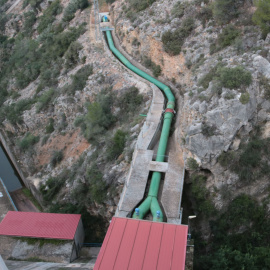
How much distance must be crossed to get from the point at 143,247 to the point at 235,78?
13.3 m

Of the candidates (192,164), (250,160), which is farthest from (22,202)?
(250,160)

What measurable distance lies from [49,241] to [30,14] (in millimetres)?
48064

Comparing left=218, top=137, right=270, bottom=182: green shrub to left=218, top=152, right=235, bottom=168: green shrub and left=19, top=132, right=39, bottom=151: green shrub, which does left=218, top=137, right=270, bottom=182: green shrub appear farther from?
left=19, top=132, right=39, bottom=151: green shrub

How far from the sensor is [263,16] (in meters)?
25.8

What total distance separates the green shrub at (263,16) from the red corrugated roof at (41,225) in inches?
870

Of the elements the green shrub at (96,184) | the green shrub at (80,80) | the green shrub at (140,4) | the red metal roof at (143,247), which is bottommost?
the green shrub at (96,184)

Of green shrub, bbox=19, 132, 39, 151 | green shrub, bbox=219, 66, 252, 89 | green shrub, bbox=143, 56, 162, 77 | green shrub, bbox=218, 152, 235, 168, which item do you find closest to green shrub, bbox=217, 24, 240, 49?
green shrub, bbox=219, 66, 252, 89

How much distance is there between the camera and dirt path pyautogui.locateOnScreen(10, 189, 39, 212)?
35469mm

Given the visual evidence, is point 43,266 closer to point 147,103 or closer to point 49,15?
point 147,103

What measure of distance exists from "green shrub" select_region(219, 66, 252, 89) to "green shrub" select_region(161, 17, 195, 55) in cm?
1112

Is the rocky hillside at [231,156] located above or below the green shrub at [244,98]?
below

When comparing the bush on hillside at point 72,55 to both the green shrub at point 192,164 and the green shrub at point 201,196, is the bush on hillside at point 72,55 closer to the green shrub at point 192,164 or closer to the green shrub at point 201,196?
the green shrub at point 192,164

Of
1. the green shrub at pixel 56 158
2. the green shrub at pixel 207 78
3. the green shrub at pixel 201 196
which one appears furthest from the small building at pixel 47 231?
the green shrub at pixel 207 78

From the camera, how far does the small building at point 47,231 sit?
977 inches
